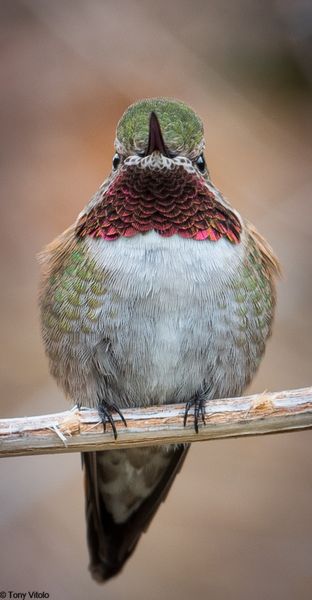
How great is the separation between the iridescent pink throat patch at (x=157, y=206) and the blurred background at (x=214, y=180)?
7.40 feet

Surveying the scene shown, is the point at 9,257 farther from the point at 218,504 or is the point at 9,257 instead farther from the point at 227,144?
the point at 218,504

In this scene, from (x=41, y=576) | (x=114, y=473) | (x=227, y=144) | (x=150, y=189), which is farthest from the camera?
(x=227, y=144)

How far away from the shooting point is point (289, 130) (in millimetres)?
6406

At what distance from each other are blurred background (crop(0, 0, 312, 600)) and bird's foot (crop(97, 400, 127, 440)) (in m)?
1.99

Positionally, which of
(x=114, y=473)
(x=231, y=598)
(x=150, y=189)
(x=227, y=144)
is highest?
(x=227, y=144)

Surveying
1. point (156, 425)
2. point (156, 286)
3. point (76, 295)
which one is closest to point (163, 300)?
point (156, 286)

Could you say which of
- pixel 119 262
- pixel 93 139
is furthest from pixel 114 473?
pixel 93 139

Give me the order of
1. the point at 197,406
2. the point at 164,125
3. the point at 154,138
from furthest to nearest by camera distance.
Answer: the point at 197,406 < the point at 164,125 < the point at 154,138

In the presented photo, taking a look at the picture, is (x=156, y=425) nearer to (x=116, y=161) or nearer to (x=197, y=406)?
(x=197, y=406)

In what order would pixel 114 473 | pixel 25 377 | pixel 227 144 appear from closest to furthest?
pixel 114 473
pixel 25 377
pixel 227 144

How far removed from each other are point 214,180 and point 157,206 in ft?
9.58

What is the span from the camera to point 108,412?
11.0 feet

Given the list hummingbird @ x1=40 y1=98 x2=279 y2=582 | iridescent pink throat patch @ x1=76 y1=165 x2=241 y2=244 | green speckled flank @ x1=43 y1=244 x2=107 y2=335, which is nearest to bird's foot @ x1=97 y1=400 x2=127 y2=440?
hummingbird @ x1=40 y1=98 x2=279 y2=582

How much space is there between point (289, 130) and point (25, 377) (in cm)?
256
